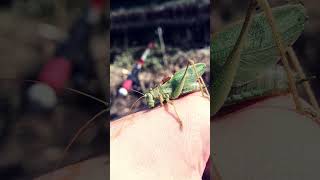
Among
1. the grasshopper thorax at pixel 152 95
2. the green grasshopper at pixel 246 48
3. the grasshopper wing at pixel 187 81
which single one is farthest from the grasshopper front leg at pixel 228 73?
the grasshopper thorax at pixel 152 95

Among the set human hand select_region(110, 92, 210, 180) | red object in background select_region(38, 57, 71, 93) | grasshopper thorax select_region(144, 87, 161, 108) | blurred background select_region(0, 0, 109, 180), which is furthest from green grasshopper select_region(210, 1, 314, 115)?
red object in background select_region(38, 57, 71, 93)

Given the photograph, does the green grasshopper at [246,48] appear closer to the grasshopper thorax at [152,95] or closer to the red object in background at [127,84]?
the grasshopper thorax at [152,95]

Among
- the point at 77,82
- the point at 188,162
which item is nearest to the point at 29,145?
the point at 77,82

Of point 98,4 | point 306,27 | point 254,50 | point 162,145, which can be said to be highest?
point 98,4

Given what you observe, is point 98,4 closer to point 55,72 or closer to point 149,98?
point 55,72

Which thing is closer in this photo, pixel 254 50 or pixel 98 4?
pixel 98 4

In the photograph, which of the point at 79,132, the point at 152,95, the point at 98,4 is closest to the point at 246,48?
the point at 152,95
